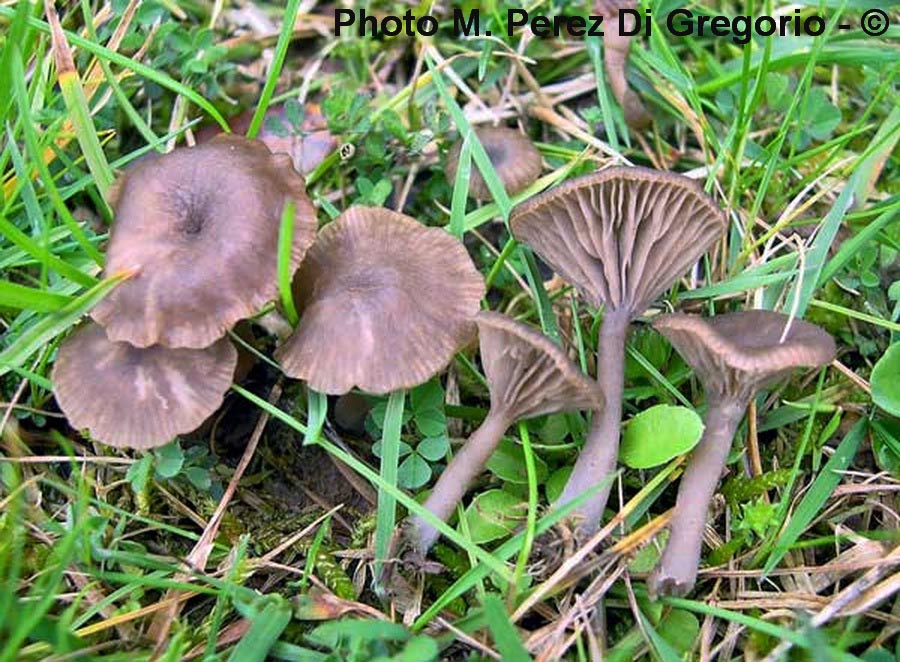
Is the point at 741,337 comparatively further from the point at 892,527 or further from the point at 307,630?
the point at 307,630

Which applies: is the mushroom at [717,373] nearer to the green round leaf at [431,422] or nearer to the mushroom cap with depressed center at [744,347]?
the mushroom cap with depressed center at [744,347]

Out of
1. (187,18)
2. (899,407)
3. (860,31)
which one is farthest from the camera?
(187,18)

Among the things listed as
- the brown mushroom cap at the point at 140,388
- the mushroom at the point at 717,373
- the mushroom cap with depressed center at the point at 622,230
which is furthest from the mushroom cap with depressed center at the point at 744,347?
the brown mushroom cap at the point at 140,388

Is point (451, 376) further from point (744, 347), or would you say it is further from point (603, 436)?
point (744, 347)

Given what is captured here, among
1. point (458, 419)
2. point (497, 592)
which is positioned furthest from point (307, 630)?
point (458, 419)

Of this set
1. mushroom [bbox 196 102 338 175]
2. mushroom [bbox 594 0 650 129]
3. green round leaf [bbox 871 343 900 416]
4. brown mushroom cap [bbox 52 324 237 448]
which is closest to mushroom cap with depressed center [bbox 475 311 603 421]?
Result: brown mushroom cap [bbox 52 324 237 448]
